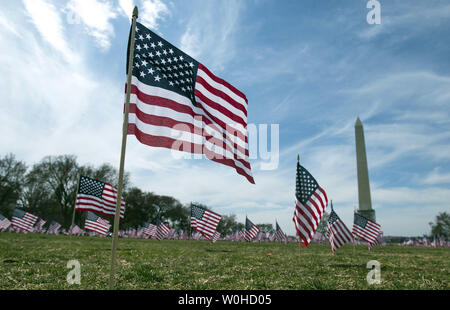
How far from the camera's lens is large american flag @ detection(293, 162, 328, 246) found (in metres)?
12.2

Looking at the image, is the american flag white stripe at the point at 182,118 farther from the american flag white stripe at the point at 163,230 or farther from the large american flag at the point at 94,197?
the american flag white stripe at the point at 163,230

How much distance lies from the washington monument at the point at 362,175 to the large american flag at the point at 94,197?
52.8 meters

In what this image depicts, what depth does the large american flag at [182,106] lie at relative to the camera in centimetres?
624

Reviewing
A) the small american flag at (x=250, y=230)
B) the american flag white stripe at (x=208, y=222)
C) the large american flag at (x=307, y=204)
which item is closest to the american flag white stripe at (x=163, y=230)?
the small american flag at (x=250, y=230)

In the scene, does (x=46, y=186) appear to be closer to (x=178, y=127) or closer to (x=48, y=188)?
(x=48, y=188)

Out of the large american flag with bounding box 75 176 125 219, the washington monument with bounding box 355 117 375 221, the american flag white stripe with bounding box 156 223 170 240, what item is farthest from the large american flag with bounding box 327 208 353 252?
the washington monument with bounding box 355 117 375 221

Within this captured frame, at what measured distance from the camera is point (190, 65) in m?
7.17

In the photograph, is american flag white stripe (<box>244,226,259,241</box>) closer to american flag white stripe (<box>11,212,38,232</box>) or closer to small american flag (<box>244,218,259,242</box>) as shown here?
small american flag (<box>244,218,259,242</box>)

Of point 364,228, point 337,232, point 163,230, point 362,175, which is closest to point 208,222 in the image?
point 337,232

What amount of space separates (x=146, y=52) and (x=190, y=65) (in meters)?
1.12

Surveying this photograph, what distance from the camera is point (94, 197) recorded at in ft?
70.2

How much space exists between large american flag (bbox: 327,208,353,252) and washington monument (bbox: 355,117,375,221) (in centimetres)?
4500
